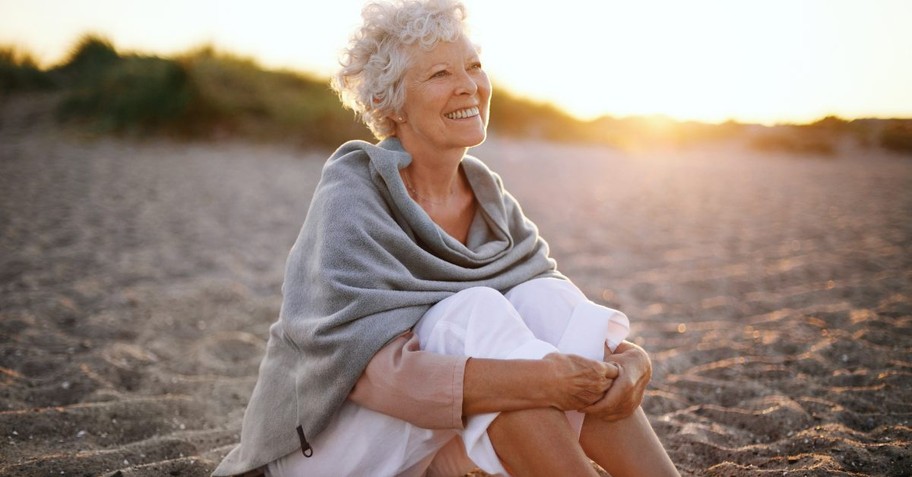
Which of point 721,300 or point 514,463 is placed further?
point 721,300

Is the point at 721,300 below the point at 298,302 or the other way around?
below

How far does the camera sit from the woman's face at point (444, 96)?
89.0 inches

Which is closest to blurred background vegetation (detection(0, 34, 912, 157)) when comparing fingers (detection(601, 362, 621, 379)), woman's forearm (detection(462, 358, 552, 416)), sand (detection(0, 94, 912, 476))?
sand (detection(0, 94, 912, 476))

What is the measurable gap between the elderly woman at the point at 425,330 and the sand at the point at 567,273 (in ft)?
2.27

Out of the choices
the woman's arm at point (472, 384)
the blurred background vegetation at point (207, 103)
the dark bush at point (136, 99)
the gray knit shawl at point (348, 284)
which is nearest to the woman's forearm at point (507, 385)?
the woman's arm at point (472, 384)

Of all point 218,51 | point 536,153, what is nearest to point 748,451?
point 536,153

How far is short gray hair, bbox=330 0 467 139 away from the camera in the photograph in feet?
7.34

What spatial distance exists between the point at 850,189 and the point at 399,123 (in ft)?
31.3

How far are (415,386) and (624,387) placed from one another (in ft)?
1.88

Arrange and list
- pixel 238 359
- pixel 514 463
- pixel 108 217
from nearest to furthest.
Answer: pixel 514 463
pixel 238 359
pixel 108 217

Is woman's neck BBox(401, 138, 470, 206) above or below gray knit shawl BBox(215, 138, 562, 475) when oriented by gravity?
above

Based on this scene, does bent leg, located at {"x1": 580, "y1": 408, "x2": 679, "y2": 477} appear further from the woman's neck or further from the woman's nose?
the woman's nose

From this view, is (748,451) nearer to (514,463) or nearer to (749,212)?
(514,463)

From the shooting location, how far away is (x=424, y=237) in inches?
84.9
